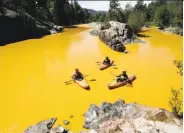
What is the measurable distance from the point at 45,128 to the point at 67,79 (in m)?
8.51

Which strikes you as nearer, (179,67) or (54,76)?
(54,76)

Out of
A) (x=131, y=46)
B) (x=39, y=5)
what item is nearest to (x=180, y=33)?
(x=131, y=46)

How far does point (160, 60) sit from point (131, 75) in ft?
25.9

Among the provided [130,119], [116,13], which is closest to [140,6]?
[116,13]

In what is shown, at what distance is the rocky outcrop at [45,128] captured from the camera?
12.9 meters

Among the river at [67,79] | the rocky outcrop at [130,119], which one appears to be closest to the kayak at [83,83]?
the river at [67,79]

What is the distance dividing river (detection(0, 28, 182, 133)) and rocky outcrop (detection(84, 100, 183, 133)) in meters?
1.13

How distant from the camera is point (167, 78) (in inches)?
868

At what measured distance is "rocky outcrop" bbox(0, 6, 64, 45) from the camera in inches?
1649

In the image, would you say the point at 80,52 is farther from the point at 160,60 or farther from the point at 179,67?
the point at 179,67

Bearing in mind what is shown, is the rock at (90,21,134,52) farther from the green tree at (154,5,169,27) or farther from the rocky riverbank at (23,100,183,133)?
the green tree at (154,5,169,27)

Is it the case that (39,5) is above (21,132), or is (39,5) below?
above

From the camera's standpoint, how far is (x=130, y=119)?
12641mm

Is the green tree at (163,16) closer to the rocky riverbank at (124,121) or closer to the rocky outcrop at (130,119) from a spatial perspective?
the rocky riverbank at (124,121)
